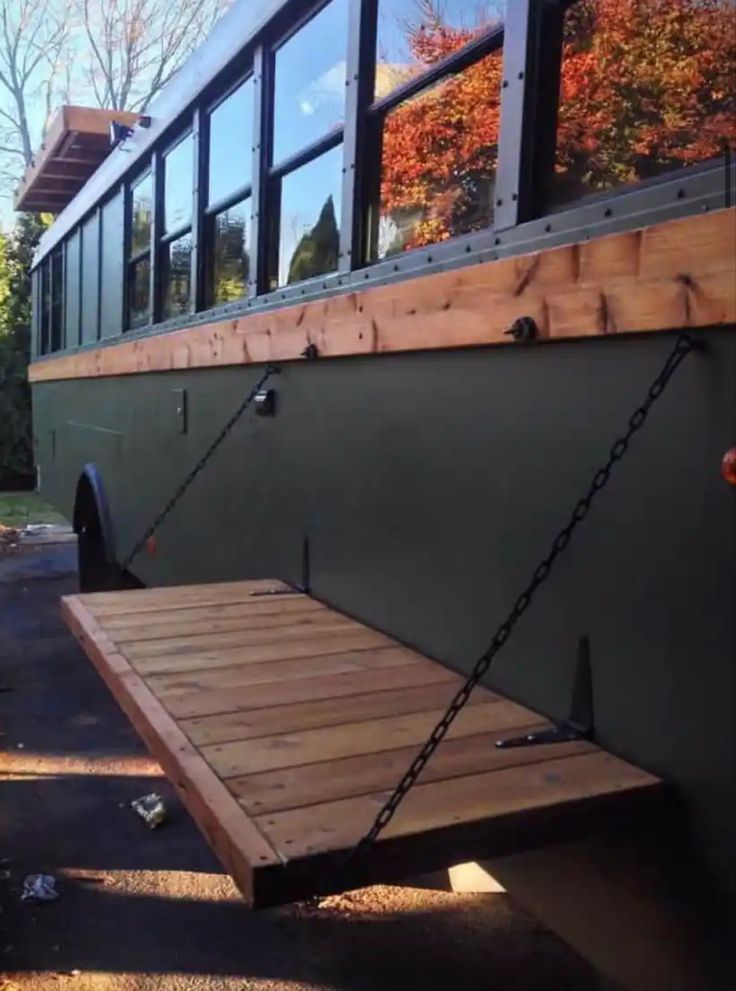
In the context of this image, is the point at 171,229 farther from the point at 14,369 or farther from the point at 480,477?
the point at 14,369

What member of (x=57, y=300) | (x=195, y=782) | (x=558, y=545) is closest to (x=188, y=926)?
(x=195, y=782)

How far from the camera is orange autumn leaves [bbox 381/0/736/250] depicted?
4.80 ft

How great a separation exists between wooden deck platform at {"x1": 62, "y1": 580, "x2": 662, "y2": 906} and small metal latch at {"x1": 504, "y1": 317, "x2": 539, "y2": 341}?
645 mm

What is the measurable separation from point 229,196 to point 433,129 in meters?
1.55

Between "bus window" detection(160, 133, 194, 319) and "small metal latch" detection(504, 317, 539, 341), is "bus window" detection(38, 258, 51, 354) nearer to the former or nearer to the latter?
"bus window" detection(160, 133, 194, 319)

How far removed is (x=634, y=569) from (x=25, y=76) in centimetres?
2160

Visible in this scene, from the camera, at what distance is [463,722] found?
1.79 m

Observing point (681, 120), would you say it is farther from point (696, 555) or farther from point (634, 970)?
point (634, 970)

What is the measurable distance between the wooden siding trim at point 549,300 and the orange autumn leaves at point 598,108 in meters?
0.13

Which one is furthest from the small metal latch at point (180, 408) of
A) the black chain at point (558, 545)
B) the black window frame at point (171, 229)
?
the black chain at point (558, 545)

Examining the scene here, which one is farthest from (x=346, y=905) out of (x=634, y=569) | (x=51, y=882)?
(x=634, y=569)

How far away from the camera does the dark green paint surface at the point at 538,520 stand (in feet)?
4.60

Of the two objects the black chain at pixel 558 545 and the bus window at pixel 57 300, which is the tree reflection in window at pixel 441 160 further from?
the bus window at pixel 57 300

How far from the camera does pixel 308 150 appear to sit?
2.91 m
